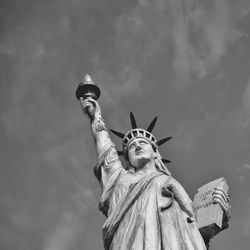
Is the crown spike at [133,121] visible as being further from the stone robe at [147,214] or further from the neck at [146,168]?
the stone robe at [147,214]

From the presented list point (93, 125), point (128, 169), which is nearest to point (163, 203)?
point (128, 169)

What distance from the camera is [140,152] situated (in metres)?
10.6

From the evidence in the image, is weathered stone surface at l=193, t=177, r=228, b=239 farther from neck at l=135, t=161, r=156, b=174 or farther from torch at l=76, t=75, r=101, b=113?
torch at l=76, t=75, r=101, b=113

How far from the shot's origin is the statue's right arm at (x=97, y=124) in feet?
38.3

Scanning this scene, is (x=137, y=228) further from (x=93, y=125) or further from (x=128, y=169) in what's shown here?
(x=93, y=125)

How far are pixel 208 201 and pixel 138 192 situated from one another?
1082 mm

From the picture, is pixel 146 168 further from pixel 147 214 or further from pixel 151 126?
pixel 147 214

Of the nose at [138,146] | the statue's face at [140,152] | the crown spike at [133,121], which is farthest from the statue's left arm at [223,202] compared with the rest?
the crown spike at [133,121]

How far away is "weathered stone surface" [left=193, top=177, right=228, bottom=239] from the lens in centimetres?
894

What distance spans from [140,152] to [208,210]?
6.40 feet

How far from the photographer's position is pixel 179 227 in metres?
8.46

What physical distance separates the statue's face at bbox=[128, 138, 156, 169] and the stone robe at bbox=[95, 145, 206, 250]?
Answer: 0.93ft

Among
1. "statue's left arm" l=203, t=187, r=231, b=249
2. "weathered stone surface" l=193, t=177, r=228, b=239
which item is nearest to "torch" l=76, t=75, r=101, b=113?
"weathered stone surface" l=193, t=177, r=228, b=239

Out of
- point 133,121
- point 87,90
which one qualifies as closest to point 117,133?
point 133,121
